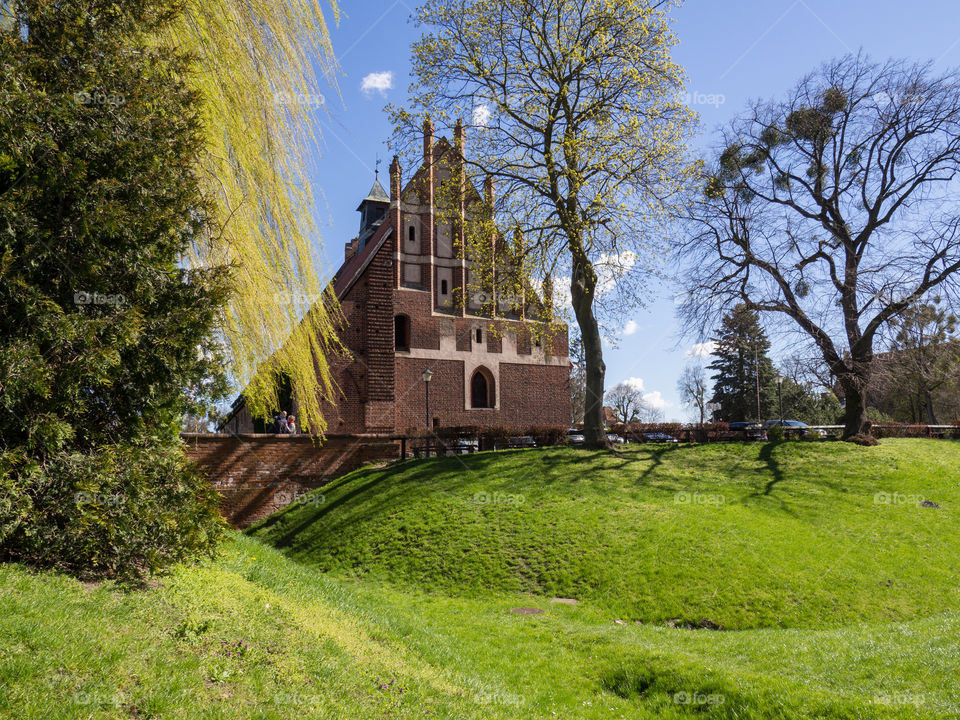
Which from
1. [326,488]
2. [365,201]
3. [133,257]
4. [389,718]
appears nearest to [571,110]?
[326,488]

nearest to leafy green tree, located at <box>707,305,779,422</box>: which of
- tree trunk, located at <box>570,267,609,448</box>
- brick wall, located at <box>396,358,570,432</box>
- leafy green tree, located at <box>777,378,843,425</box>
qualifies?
leafy green tree, located at <box>777,378,843,425</box>

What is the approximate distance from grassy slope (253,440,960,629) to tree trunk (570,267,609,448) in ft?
3.30

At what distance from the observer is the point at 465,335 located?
2952cm

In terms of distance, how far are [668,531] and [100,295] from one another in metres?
10.6

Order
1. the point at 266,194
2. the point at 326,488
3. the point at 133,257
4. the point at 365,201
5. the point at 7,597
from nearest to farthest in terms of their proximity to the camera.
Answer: the point at 7,597 → the point at 133,257 → the point at 266,194 → the point at 326,488 → the point at 365,201

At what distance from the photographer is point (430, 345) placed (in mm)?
28484

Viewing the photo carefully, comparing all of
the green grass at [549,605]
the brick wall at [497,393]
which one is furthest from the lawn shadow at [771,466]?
the brick wall at [497,393]

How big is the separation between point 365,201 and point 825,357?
1296 inches

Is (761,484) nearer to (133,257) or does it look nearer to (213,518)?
(213,518)

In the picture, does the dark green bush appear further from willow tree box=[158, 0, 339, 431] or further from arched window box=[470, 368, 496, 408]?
arched window box=[470, 368, 496, 408]

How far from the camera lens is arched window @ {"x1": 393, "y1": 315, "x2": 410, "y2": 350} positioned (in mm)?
28219

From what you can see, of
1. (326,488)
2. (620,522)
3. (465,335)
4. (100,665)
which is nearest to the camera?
(100,665)

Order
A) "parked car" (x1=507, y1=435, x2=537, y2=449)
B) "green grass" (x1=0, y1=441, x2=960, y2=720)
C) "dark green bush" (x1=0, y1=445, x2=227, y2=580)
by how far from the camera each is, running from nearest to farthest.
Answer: "green grass" (x1=0, y1=441, x2=960, y2=720) < "dark green bush" (x1=0, y1=445, x2=227, y2=580) < "parked car" (x1=507, y1=435, x2=537, y2=449)

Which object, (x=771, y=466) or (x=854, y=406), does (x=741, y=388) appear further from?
(x=771, y=466)
